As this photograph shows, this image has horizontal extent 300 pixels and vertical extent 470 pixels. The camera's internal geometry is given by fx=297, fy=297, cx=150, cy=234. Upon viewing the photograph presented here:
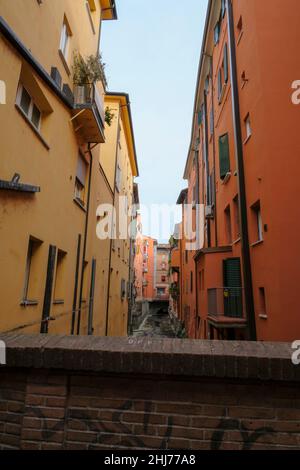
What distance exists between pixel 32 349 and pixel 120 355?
0.63m

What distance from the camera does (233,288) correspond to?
1073 centimetres

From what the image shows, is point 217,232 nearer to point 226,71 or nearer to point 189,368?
point 226,71

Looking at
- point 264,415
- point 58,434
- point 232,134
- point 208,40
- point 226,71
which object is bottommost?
point 58,434

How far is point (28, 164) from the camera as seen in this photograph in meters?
5.73

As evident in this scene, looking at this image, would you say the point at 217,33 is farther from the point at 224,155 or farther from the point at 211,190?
the point at 211,190

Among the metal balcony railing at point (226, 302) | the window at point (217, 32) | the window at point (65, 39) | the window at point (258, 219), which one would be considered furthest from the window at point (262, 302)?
the window at point (217, 32)

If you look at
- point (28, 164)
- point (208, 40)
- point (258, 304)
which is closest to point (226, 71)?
point (208, 40)

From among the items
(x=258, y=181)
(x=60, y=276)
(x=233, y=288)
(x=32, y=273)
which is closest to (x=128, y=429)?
(x=32, y=273)

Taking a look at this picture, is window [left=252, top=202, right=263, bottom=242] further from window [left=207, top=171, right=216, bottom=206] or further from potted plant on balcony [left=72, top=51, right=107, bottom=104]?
potted plant on balcony [left=72, top=51, right=107, bottom=104]

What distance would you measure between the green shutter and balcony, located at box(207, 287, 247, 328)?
5051 mm

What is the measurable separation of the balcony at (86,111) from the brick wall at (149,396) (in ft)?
25.9

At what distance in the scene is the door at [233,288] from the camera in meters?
10.6

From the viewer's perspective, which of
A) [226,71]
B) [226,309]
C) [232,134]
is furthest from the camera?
[226,71]

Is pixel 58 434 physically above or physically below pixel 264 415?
below
